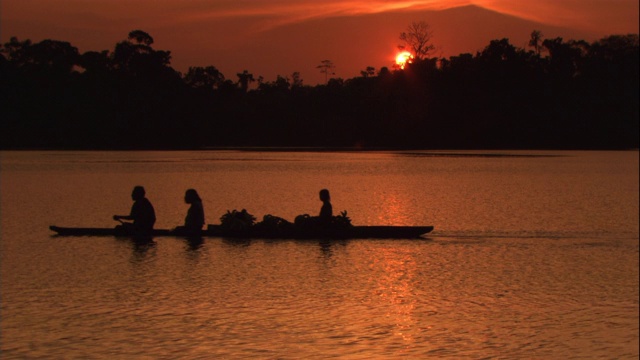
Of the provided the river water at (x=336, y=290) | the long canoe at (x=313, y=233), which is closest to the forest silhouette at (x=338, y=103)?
the river water at (x=336, y=290)

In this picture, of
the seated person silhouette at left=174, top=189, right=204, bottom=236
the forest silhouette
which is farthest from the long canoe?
the forest silhouette

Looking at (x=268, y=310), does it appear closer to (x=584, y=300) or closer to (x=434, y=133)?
(x=584, y=300)

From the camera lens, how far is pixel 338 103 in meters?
138

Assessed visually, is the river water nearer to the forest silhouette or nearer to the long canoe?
the long canoe

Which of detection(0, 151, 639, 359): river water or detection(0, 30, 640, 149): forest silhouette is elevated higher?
detection(0, 30, 640, 149): forest silhouette

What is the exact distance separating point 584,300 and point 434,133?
10792 cm

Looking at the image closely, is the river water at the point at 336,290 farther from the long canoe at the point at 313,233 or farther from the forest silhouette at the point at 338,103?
the forest silhouette at the point at 338,103

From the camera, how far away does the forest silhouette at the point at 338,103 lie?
118 m

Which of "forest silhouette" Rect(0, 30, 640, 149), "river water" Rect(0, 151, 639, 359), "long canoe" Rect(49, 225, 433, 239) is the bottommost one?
"river water" Rect(0, 151, 639, 359)

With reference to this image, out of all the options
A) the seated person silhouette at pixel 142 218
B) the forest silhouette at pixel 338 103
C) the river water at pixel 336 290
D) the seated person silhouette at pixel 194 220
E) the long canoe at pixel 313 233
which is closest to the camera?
the river water at pixel 336 290

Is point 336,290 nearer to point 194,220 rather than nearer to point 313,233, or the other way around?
point 313,233

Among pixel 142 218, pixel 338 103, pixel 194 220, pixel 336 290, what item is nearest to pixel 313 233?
pixel 194 220

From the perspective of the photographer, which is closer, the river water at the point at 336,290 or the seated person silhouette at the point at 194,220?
the river water at the point at 336,290

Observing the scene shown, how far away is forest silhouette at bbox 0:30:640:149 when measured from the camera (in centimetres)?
11788
